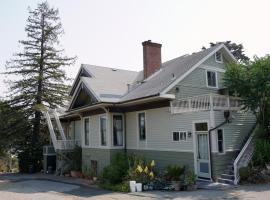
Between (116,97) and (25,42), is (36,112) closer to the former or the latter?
(25,42)

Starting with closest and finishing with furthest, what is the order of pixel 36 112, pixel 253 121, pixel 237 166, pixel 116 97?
pixel 237 166 < pixel 253 121 < pixel 116 97 < pixel 36 112

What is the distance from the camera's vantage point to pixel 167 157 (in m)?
17.2

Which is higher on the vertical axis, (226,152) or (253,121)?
(253,121)

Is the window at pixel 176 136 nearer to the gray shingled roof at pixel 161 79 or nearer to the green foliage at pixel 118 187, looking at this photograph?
the gray shingled roof at pixel 161 79

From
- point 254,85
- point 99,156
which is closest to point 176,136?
point 254,85

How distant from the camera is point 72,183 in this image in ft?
62.2

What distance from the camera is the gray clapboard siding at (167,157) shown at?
1592 cm

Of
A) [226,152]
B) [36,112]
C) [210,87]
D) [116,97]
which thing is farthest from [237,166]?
[36,112]

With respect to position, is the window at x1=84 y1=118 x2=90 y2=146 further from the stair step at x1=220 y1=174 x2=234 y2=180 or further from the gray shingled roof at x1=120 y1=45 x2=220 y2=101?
the stair step at x1=220 y1=174 x2=234 y2=180

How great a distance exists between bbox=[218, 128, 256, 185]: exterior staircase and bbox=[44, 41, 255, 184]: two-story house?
0.43ft

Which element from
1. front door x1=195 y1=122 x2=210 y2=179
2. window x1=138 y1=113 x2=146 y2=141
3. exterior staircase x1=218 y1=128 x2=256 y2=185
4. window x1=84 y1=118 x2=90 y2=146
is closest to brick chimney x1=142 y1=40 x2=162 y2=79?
window x1=138 y1=113 x2=146 y2=141

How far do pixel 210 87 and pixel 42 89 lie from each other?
621 inches

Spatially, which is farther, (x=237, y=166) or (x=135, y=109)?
(x=135, y=109)

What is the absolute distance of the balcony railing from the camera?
15.4m
